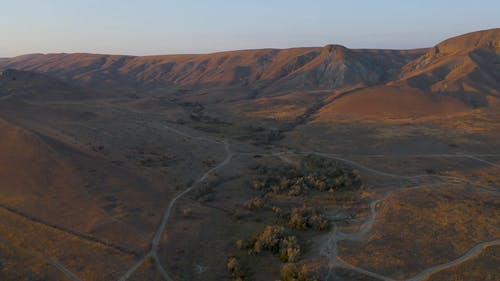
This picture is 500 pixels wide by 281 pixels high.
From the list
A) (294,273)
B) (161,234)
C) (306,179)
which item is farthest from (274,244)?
(306,179)

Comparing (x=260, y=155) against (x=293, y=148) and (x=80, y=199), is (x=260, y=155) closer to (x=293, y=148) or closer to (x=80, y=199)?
(x=293, y=148)

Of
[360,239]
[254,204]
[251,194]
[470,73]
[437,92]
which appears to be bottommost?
[251,194]

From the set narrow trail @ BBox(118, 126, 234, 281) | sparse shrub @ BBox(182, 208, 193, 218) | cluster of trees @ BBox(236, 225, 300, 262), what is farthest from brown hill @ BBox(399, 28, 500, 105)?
sparse shrub @ BBox(182, 208, 193, 218)

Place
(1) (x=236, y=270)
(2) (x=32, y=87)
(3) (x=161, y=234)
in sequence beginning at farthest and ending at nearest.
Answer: (2) (x=32, y=87) < (3) (x=161, y=234) < (1) (x=236, y=270)

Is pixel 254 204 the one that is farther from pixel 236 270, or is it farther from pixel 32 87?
pixel 32 87

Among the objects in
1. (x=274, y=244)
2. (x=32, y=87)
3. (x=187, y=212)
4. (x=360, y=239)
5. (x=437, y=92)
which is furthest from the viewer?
(x=437, y=92)

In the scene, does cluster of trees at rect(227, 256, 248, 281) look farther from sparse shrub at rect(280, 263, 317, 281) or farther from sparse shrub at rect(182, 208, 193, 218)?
sparse shrub at rect(182, 208, 193, 218)

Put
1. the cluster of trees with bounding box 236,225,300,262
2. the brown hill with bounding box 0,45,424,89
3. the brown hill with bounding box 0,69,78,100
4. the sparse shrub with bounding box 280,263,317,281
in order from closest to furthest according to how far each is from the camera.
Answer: the sparse shrub with bounding box 280,263,317,281 → the cluster of trees with bounding box 236,225,300,262 → the brown hill with bounding box 0,69,78,100 → the brown hill with bounding box 0,45,424,89

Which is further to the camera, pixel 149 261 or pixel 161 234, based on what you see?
pixel 161 234
